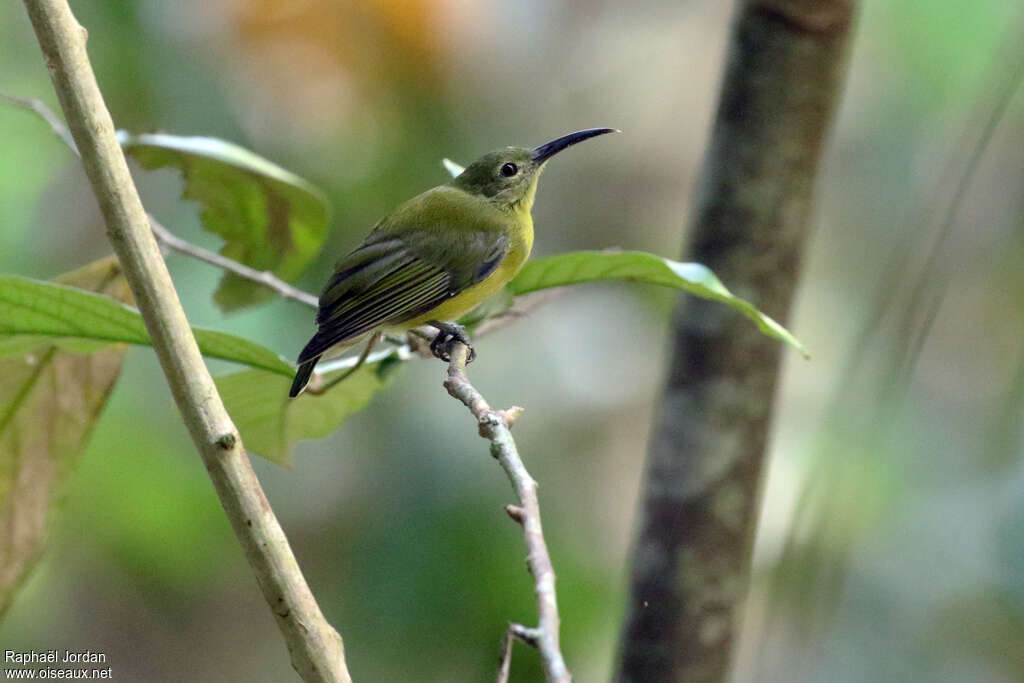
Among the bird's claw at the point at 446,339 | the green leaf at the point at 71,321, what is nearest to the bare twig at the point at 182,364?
the green leaf at the point at 71,321

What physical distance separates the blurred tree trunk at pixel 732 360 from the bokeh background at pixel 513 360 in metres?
0.50

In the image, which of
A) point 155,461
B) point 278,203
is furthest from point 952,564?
point 155,461

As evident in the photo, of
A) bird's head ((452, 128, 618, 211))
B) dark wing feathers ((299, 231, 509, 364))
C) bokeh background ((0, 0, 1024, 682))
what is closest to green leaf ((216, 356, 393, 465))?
dark wing feathers ((299, 231, 509, 364))

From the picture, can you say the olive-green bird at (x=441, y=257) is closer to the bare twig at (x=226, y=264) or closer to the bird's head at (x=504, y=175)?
the bird's head at (x=504, y=175)

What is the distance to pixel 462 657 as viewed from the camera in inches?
141

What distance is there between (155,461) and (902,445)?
9.41ft

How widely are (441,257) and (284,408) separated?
3.13 ft

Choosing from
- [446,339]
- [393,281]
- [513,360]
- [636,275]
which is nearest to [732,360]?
[636,275]

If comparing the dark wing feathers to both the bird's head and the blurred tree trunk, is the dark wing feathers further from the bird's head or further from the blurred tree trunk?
the blurred tree trunk

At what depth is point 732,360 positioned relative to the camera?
224 centimetres

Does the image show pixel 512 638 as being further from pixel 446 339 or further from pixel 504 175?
pixel 504 175

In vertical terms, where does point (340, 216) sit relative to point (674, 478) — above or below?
above

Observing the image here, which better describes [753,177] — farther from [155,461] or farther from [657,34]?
[657,34]

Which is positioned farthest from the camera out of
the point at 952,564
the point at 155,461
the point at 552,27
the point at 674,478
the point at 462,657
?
the point at 552,27
